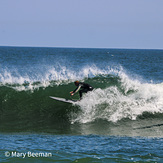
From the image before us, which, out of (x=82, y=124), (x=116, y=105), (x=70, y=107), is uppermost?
(x=116, y=105)

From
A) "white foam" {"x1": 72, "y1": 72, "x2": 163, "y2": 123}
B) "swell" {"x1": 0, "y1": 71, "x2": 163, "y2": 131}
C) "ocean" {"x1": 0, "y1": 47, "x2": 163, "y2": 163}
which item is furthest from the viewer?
"white foam" {"x1": 72, "y1": 72, "x2": 163, "y2": 123}

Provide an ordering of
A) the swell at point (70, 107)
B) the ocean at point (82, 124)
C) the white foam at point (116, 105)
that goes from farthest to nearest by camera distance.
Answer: the white foam at point (116, 105), the swell at point (70, 107), the ocean at point (82, 124)

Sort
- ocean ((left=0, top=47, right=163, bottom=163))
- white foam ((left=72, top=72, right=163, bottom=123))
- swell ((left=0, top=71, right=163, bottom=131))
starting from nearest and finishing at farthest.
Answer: ocean ((left=0, top=47, right=163, bottom=163))
swell ((left=0, top=71, right=163, bottom=131))
white foam ((left=72, top=72, right=163, bottom=123))

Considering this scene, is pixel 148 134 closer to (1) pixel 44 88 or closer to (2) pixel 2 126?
(2) pixel 2 126

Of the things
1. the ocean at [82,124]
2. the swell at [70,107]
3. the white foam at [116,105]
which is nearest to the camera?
the ocean at [82,124]

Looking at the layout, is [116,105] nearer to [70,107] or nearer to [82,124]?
[70,107]

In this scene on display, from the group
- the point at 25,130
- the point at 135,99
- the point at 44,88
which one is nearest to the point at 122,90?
the point at 135,99

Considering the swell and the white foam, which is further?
the white foam

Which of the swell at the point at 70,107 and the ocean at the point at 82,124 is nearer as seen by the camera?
the ocean at the point at 82,124

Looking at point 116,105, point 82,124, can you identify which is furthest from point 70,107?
point 116,105

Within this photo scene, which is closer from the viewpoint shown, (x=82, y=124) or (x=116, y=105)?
(x=82, y=124)

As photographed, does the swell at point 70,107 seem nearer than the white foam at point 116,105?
Yes

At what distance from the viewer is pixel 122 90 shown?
17.5m

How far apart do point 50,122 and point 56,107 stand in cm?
187
